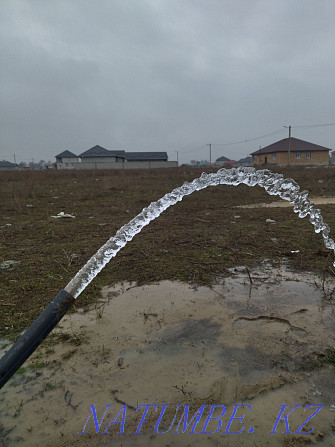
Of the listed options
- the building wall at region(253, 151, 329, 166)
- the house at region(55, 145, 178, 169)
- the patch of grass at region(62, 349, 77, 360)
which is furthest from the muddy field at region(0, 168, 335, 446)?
the building wall at region(253, 151, 329, 166)

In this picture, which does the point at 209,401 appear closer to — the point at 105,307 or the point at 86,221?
the point at 105,307

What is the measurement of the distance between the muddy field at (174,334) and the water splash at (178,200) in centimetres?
74

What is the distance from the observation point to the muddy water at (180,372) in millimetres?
1686

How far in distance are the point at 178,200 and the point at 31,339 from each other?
70.3 inches

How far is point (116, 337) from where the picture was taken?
8.31 ft

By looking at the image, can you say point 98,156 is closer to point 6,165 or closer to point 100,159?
point 100,159

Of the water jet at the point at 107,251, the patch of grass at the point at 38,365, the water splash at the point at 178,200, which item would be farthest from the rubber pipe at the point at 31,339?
the patch of grass at the point at 38,365

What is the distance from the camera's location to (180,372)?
2121mm

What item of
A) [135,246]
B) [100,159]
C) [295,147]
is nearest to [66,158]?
[100,159]

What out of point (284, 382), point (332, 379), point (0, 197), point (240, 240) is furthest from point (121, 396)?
point (0, 197)

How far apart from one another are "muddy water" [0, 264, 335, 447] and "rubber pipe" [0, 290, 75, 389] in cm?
65

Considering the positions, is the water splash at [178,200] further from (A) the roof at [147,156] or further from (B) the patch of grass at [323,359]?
(A) the roof at [147,156]

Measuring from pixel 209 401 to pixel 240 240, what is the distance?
3465 mm

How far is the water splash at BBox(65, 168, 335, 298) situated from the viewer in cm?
193
